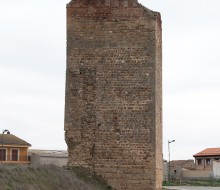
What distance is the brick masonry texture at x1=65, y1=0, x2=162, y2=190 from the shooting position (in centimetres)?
1263

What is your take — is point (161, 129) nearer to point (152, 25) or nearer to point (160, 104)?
point (160, 104)

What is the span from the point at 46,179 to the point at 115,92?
302cm

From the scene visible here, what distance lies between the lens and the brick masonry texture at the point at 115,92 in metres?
12.6

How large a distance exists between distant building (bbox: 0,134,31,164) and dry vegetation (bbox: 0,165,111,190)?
31.7 meters

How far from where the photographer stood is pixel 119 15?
13.1 metres

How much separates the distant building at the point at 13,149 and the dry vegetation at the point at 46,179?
31.7 meters

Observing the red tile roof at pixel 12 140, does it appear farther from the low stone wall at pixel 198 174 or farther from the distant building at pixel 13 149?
the low stone wall at pixel 198 174

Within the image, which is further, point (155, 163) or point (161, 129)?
point (161, 129)

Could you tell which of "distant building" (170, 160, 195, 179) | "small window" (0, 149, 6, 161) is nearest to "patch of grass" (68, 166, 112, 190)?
"small window" (0, 149, 6, 161)

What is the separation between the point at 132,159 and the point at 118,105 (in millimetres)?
1436

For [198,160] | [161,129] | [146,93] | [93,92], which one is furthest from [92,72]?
[198,160]

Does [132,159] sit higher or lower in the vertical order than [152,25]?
lower

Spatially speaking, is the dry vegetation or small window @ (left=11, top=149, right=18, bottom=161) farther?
small window @ (left=11, top=149, right=18, bottom=161)

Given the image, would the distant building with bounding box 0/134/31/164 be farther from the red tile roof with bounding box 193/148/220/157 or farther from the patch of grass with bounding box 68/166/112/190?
the patch of grass with bounding box 68/166/112/190
